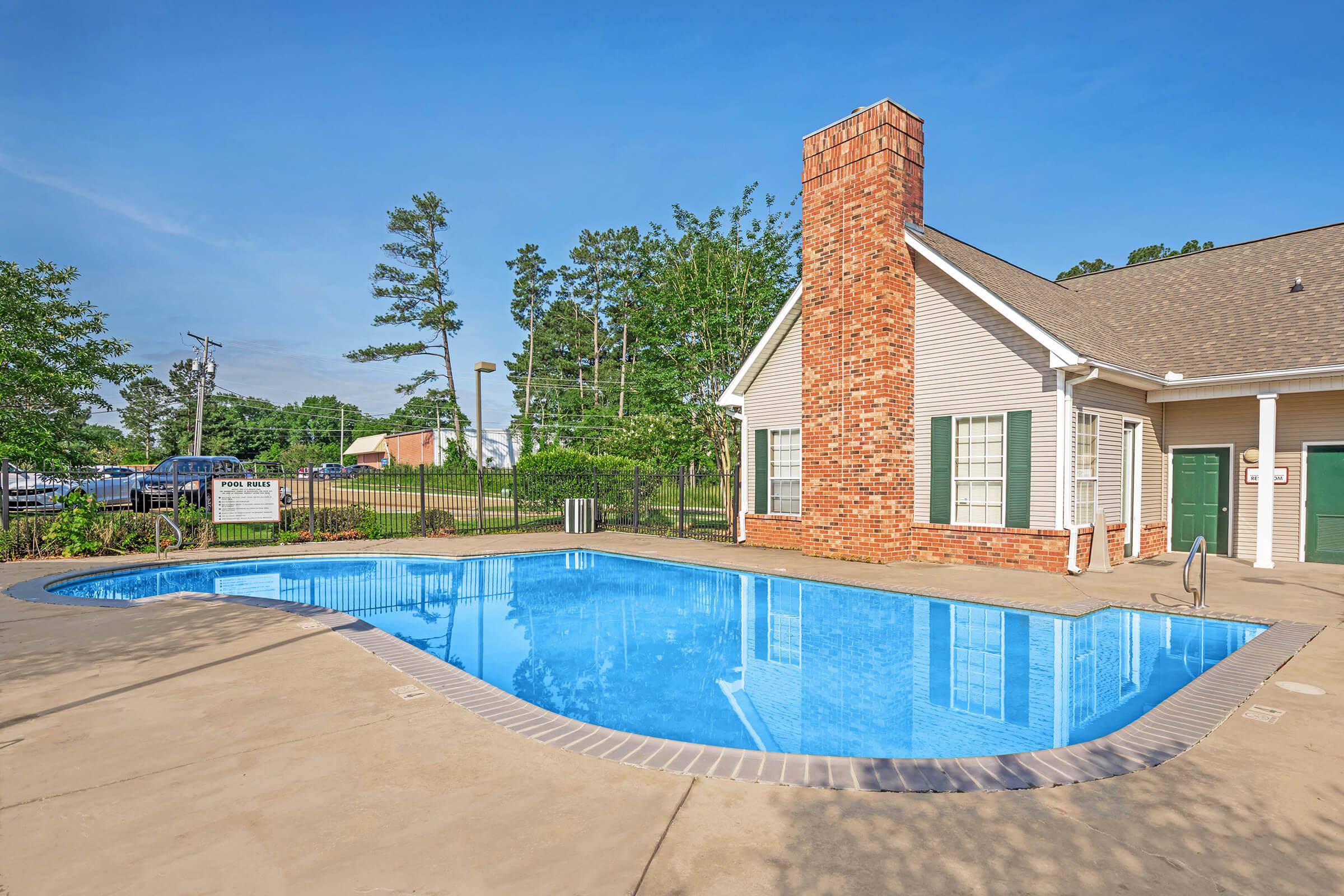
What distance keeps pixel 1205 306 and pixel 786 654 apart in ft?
43.0

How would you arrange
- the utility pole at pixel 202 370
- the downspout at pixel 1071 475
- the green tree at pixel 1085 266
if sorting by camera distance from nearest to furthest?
1. the downspout at pixel 1071 475
2. the utility pole at pixel 202 370
3. the green tree at pixel 1085 266

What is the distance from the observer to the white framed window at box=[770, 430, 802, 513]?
46.9ft

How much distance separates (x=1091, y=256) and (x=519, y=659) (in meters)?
44.8

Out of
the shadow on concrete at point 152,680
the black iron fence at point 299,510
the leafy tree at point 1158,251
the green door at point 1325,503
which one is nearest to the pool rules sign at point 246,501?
the black iron fence at point 299,510

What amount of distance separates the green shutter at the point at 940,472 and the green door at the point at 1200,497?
17.2 feet

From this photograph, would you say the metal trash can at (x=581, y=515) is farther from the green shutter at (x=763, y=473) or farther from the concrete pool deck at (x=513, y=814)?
the concrete pool deck at (x=513, y=814)

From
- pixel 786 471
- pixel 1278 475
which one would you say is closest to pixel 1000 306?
pixel 786 471

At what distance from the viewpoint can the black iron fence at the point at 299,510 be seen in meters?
13.4

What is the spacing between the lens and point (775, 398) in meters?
14.8

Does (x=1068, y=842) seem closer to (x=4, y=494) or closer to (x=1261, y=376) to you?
(x=1261, y=376)

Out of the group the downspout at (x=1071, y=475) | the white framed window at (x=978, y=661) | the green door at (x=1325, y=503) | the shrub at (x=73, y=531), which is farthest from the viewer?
the shrub at (x=73, y=531)

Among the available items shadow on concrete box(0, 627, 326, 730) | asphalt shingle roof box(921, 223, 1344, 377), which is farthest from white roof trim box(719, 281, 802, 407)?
shadow on concrete box(0, 627, 326, 730)

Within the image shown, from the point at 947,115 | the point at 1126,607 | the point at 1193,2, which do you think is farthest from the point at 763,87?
the point at 1126,607

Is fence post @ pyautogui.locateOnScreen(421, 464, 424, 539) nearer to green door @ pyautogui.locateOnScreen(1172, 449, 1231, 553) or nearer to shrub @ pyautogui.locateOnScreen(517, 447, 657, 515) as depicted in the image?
shrub @ pyautogui.locateOnScreen(517, 447, 657, 515)
